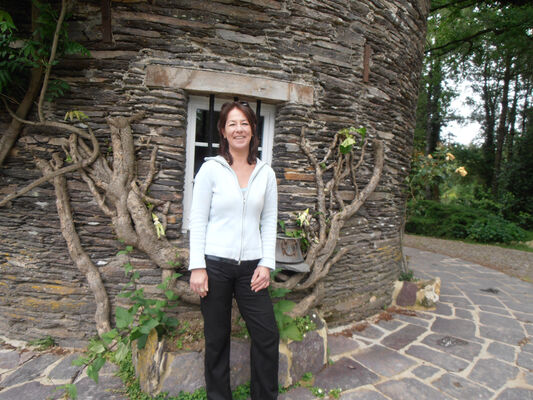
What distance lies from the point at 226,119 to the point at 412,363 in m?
2.80

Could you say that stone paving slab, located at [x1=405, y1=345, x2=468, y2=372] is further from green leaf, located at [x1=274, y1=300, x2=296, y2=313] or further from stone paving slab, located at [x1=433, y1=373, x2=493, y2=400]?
green leaf, located at [x1=274, y1=300, x2=296, y2=313]

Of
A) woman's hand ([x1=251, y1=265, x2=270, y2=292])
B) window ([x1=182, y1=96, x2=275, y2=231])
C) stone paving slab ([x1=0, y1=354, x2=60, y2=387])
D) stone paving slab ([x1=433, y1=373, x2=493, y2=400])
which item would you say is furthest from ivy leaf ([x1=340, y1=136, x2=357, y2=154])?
stone paving slab ([x1=0, y1=354, x2=60, y2=387])

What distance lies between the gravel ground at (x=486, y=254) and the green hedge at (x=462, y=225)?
Result: 0.60m

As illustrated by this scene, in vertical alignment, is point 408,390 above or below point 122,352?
below

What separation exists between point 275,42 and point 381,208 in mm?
2411

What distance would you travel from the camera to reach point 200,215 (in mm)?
1962

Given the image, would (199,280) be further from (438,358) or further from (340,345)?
(438,358)

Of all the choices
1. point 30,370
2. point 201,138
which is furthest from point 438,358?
point 30,370

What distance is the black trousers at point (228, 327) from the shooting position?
1.99 m

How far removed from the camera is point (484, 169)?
48.0ft

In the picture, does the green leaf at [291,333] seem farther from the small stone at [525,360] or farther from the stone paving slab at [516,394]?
the small stone at [525,360]

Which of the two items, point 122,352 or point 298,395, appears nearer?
point 122,352

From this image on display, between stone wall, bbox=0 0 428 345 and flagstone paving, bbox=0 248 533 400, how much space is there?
1.72ft

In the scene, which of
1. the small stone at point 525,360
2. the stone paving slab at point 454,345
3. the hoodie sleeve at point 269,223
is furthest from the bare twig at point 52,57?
the small stone at point 525,360
